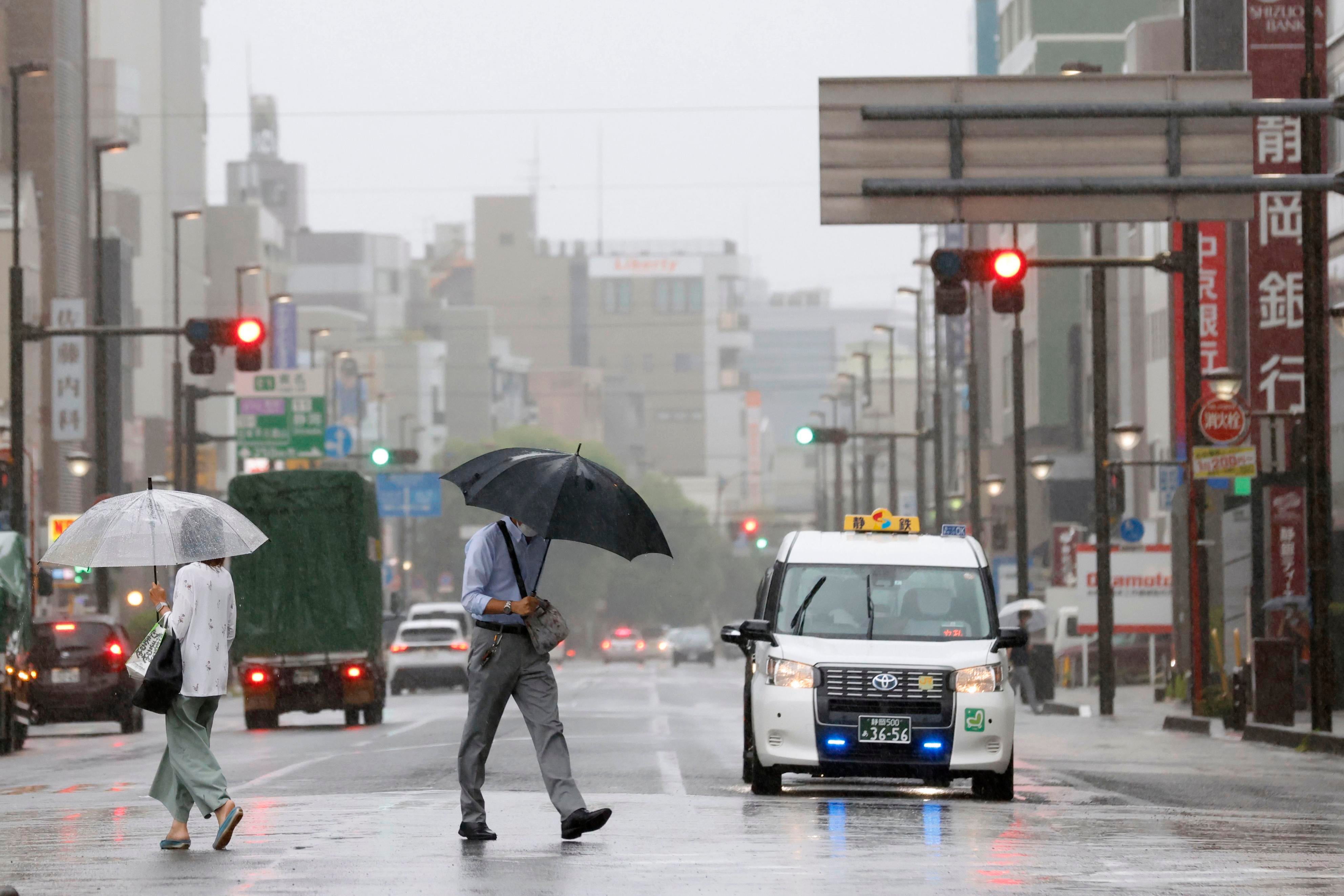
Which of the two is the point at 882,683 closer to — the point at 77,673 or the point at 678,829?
the point at 678,829

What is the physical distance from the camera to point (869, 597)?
691 inches

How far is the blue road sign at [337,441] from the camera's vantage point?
7312 cm

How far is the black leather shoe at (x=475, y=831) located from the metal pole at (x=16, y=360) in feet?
78.4

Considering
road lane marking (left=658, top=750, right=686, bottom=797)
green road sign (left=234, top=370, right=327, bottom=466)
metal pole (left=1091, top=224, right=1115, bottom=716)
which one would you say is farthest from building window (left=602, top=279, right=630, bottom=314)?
road lane marking (left=658, top=750, right=686, bottom=797)

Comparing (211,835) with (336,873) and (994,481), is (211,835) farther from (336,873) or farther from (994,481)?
(994,481)

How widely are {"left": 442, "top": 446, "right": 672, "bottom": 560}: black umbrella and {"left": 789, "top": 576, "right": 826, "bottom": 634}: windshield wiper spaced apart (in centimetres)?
455

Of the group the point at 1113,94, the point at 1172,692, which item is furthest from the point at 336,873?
the point at 1172,692

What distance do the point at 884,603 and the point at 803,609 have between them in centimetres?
60

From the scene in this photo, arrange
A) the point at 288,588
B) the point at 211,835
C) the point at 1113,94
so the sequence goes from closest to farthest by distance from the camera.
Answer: the point at 211,835
the point at 1113,94
the point at 288,588

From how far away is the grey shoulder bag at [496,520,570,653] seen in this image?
12719 mm

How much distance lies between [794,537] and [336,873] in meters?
7.42

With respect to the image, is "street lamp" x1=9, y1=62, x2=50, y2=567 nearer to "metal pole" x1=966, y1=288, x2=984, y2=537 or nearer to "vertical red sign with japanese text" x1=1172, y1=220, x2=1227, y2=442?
"vertical red sign with japanese text" x1=1172, y1=220, x2=1227, y2=442

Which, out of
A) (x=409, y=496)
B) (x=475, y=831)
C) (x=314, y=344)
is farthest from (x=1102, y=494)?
(x=314, y=344)

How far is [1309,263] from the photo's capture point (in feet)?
89.2
